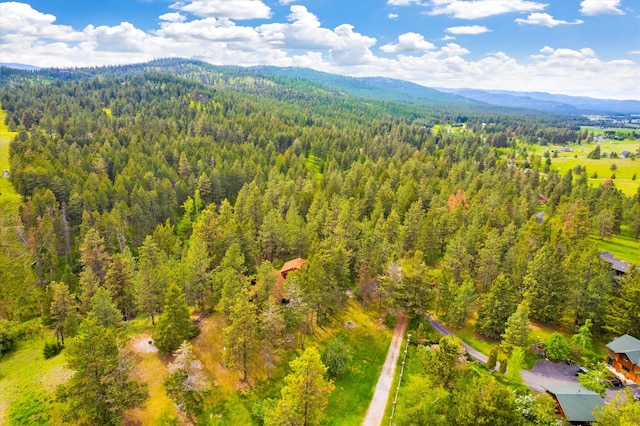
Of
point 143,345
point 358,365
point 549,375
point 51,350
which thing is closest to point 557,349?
point 549,375

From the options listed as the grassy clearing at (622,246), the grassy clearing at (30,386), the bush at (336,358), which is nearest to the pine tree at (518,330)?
the bush at (336,358)

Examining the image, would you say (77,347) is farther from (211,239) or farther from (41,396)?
(211,239)

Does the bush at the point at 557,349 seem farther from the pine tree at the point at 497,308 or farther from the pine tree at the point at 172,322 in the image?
the pine tree at the point at 172,322

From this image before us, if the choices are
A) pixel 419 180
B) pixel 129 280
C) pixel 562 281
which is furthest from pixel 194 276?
pixel 419 180

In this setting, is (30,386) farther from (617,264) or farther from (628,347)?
(617,264)

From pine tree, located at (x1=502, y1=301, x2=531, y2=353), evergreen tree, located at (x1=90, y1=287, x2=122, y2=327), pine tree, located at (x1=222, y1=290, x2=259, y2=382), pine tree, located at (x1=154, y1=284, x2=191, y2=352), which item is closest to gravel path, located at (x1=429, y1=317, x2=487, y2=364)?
pine tree, located at (x1=502, y1=301, x2=531, y2=353)

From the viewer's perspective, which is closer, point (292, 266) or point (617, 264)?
point (292, 266)
